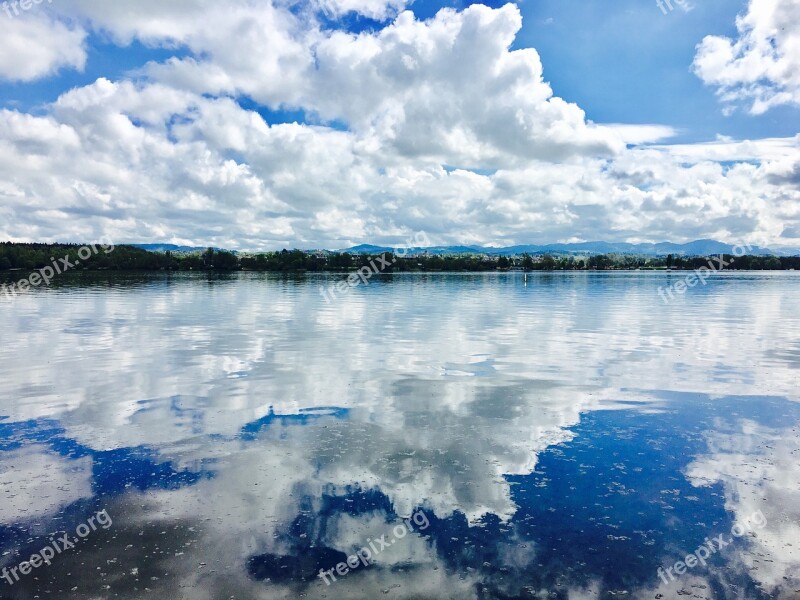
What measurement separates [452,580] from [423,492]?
337cm
